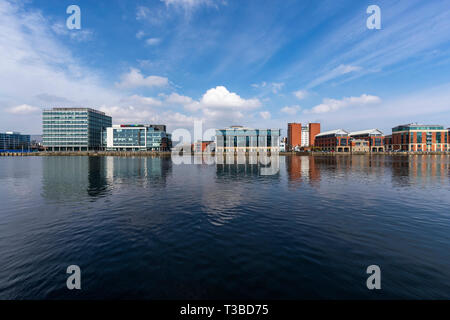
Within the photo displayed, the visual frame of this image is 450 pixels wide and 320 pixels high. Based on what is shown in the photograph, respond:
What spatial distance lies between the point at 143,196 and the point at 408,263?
95.6 feet

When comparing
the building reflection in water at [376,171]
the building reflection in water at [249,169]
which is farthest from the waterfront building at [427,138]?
the building reflection in water at [249,169]

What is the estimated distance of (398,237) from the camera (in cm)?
1475

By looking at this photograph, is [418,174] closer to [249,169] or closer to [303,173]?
[303,173]

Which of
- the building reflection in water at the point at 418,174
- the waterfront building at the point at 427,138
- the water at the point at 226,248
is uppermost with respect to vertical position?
the waterfront building at the point at 427,138

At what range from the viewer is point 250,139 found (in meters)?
198

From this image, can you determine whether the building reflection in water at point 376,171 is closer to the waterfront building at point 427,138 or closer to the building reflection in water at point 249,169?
the building reflection in water at point 249,169

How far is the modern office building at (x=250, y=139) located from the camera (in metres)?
197

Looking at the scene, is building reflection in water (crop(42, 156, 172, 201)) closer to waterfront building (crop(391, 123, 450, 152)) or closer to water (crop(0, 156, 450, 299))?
water (crop(0, 156, 450, 299))

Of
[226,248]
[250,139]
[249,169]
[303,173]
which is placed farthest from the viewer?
[250,139]

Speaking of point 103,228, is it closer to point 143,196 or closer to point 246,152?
point 143,196

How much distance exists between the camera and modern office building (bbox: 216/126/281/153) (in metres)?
197

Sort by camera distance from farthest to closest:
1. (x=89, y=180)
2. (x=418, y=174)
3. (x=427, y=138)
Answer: (x=427, y=138) < (x=418, y=174) < (x=89, y=180)

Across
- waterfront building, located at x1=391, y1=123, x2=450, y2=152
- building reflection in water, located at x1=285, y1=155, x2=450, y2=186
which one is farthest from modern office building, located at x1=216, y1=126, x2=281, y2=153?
waterfront building, located at x1=391, y1=123, x2=450, y2=152

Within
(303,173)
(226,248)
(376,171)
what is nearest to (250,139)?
(376,171)
